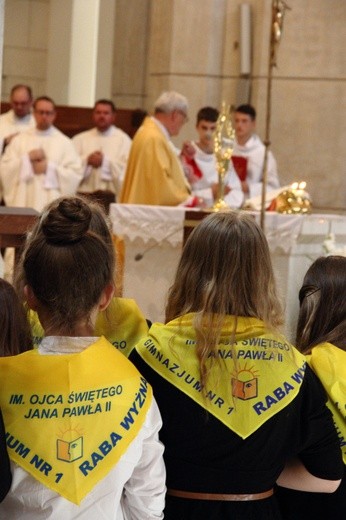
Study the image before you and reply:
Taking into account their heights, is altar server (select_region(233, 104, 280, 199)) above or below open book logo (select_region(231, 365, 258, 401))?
above

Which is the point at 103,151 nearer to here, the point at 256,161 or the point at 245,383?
the point at 256,161

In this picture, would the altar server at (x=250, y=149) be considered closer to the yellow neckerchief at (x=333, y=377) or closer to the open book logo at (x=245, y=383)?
the yellow neckerchief at (x=333, y=377)

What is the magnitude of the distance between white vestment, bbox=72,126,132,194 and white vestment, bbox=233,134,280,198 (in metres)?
1.60

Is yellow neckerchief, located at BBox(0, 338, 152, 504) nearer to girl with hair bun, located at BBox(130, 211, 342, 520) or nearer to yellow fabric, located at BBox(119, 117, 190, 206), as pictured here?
girl with hair bun, located at BBox(130, 211, 342, 520)

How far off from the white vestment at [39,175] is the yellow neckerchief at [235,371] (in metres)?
8.63

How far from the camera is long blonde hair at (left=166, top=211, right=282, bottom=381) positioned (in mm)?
2738

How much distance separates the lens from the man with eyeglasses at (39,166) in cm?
1146

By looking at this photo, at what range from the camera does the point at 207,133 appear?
1012cm

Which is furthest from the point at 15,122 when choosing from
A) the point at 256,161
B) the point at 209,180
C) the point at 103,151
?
the point at 209,180

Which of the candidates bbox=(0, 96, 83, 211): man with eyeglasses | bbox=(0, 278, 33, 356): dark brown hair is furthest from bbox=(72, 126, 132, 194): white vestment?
bbox=(0, 278, 33, 356): dark brown hair

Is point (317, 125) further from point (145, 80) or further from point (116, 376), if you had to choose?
point (116, 376)

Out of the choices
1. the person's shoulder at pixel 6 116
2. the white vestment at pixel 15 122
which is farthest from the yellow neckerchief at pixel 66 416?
the person's shoulder at pixel 6 116

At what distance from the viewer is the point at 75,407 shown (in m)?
2.47

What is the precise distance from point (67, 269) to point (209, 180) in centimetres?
733
